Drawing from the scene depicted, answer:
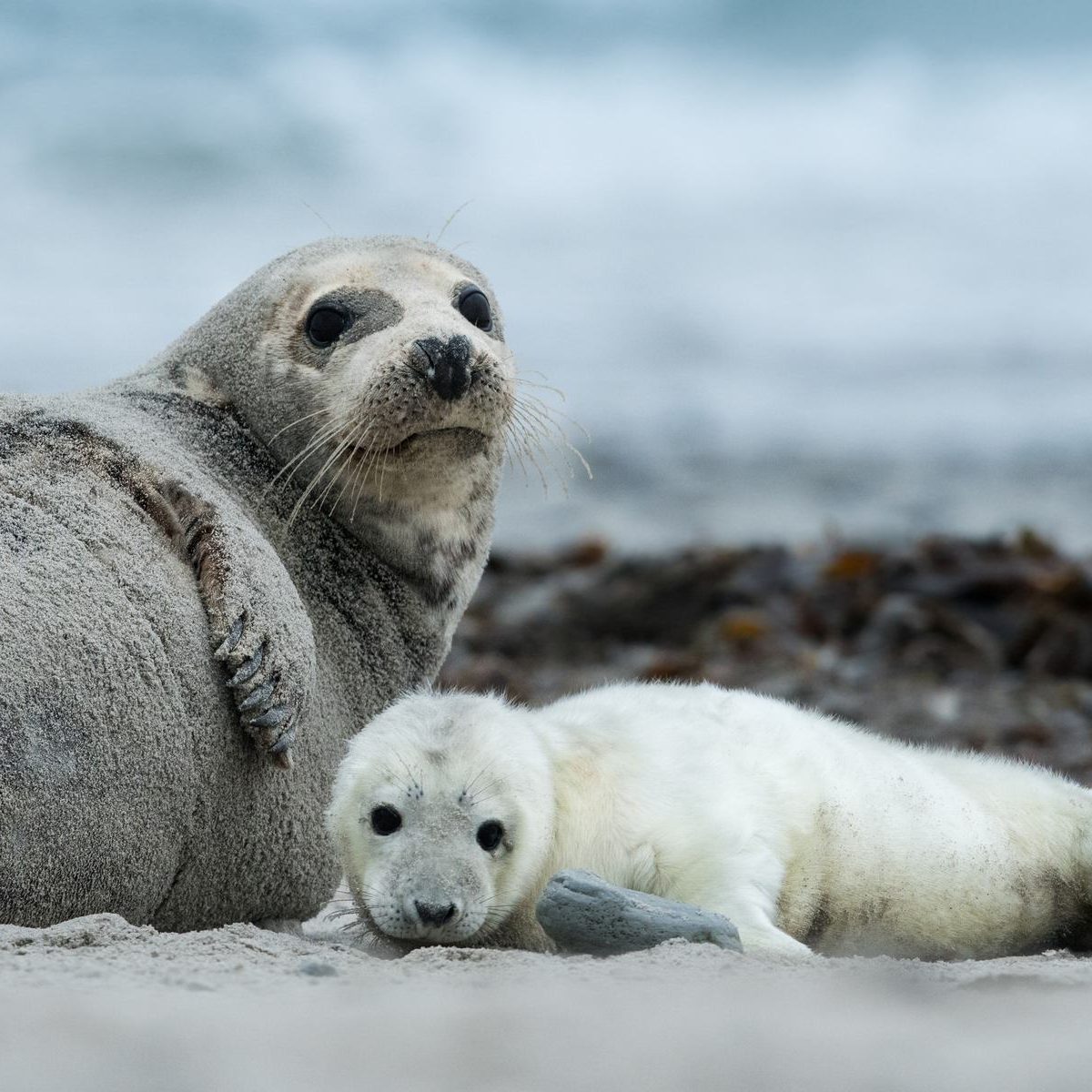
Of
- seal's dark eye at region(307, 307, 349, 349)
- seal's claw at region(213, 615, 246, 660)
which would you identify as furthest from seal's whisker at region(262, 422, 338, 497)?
seal's claw at region(213, 615, 246, 660)

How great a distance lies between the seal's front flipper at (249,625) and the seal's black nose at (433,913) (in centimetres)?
83

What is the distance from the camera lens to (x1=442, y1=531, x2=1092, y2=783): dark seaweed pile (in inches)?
318

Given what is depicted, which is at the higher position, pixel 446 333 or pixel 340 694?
pixel 446 333

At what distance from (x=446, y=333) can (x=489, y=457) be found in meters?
0.55

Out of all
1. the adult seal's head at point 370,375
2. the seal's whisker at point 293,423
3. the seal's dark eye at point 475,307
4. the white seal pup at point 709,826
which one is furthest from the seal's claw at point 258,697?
the seal's dark eye at point 475,307

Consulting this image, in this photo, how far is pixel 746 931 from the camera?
10.4 feet

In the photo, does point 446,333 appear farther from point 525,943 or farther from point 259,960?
point 259,960

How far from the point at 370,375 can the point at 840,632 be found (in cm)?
566

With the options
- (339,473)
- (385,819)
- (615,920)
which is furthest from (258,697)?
(615,920)

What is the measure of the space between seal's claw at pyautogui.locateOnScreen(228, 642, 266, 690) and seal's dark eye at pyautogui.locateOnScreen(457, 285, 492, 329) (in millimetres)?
1436

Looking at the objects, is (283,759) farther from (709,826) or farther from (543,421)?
(543,421)

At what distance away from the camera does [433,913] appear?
3.15m

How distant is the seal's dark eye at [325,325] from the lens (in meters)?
4.71

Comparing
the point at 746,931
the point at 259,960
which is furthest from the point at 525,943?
the point at 259,960
